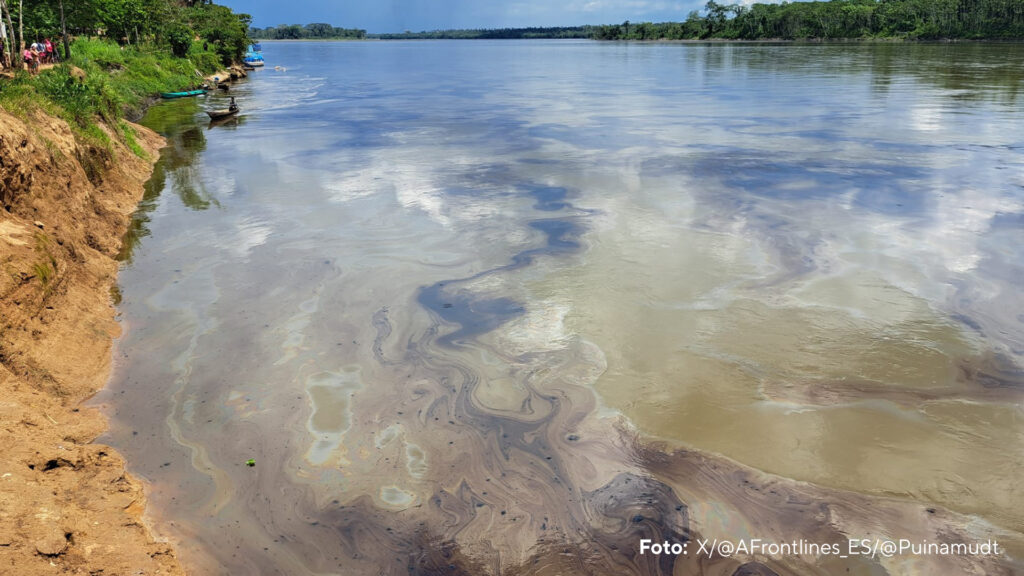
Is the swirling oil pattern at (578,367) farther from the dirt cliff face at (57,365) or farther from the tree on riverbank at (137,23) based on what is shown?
the tree on riverbank at (137,23)

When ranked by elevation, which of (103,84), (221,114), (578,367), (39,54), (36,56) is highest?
(39,54)

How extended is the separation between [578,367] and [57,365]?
6082 mm

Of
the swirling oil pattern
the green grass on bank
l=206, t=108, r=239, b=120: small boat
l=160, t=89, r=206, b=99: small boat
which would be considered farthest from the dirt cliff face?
l=160, t=89, r=206, b=99: small boat

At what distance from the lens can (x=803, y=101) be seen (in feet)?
110

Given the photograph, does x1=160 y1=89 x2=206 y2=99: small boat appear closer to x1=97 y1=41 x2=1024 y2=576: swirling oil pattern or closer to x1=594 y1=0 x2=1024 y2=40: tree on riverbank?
x1=97 y1=41 x2=1024 y2=576: swirling oil pattern

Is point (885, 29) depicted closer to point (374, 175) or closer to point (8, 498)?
point (374, 175)

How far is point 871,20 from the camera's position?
120 m

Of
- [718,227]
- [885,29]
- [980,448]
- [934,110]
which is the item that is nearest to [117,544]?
[980,448]

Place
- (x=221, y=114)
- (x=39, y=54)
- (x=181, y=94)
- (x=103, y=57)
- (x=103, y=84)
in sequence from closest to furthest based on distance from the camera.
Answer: (x=103, y=84)
(x=221, y=114)
(x=39, y=54)
(x=103, y=57)
(x=181, y=94)

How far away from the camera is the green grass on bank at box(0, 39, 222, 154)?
14.2m

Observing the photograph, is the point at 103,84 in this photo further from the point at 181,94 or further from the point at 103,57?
the point at 181,94

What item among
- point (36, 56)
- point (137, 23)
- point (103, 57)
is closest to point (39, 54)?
point (36, 56)

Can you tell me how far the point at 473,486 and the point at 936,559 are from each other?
12.6 feet

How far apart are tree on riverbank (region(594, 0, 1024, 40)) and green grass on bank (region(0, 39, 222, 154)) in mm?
104714
